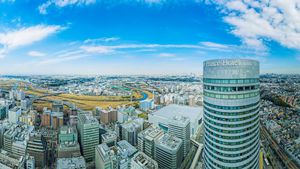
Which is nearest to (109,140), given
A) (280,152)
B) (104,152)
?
(104,152)

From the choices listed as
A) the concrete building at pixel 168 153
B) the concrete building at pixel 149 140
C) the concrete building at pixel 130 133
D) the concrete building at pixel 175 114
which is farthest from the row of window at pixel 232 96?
the concrete building at pixel 175 114

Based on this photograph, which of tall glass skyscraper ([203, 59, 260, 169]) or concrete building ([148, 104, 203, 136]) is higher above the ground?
tall glass skyscraper ([203, 59, 260, 169])

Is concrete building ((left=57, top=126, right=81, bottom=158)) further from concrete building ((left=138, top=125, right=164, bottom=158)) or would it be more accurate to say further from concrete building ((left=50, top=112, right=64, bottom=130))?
concrete building ((left=50, top=112, right=64, bottom=130))

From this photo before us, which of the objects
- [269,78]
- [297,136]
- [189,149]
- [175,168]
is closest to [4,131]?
[175,168]

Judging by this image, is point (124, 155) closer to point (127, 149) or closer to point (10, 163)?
point (127, 149)

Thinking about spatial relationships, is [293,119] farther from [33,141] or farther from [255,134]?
[33,141]

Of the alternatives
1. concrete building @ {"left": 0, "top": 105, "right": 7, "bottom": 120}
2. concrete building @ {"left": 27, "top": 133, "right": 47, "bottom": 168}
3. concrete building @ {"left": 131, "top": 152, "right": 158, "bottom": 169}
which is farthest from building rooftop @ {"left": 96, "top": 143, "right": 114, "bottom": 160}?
concrete building @ {"left": 0, "top": 105, "right": 7, "bottom": 120}

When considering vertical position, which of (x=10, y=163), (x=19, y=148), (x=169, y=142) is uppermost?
(x=169, y=142)
